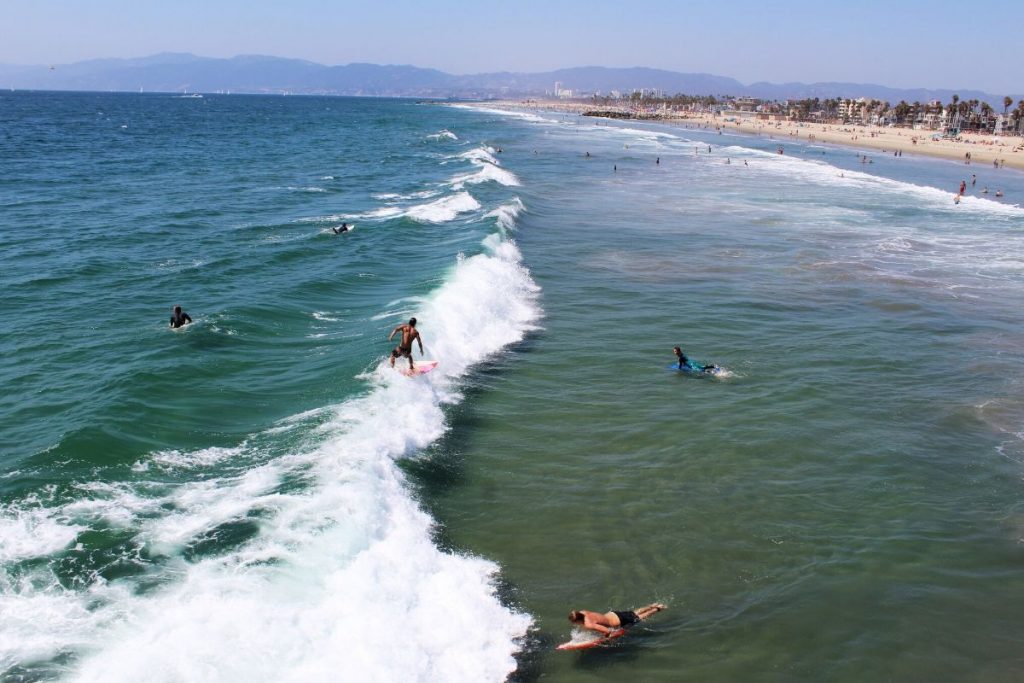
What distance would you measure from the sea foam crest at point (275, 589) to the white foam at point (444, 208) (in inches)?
1055

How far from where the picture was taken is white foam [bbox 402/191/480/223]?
40.2 metres

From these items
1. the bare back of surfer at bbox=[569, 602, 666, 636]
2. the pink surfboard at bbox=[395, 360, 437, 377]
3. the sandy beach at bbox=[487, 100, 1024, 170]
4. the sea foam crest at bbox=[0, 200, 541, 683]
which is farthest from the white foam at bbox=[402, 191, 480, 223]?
the sandy beach at bbox=[487, 100, 1024, 170]

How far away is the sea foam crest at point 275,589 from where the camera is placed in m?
9.20

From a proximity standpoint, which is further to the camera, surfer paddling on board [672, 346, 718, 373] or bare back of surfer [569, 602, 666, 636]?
surfer paddling on board [672, 346, 718, 373]

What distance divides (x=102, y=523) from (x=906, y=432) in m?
16.1

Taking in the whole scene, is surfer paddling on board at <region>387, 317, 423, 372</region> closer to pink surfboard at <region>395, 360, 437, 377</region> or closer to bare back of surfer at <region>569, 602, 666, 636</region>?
pink surfboard at <region>395, 360, 437, 377</region>

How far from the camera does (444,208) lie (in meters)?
43.3

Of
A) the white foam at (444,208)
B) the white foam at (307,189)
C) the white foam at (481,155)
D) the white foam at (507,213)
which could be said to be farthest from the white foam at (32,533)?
the white foam at (481,155)

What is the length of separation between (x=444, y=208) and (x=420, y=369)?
26.5 m

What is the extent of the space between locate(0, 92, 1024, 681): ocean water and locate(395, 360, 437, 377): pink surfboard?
0.82ft

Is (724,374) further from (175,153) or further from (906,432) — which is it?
(175,153)

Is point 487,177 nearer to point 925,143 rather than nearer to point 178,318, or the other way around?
point 178,318

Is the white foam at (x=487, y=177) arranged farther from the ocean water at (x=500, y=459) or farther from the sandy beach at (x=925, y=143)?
the sandy beach at (x=925, y=143)

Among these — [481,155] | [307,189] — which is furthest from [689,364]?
[481,155]
